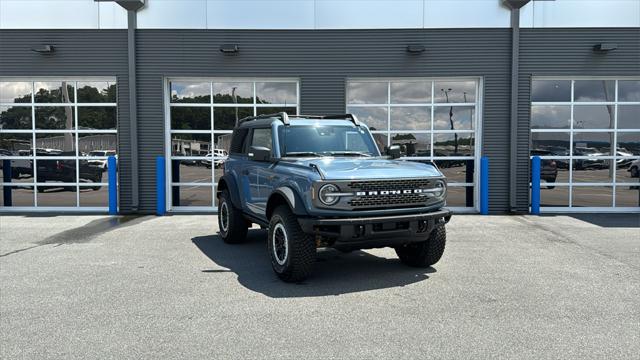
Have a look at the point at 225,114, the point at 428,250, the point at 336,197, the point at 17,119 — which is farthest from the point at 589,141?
the point at 17,119

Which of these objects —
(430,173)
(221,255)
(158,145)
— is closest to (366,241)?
(430,173)

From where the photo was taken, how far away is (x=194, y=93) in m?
12.5

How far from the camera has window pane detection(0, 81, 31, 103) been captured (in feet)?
40.9

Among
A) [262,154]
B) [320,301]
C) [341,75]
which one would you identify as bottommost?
[320,301]

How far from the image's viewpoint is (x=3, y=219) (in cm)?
1127

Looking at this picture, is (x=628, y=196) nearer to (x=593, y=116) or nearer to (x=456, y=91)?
(x=593, y=116)

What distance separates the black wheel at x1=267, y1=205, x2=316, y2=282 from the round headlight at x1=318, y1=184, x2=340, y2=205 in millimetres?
479

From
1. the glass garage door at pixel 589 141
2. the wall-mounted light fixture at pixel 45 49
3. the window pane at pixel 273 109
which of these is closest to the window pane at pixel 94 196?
the wall-mounted light fixture at pixel 45 49

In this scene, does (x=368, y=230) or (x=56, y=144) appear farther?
(x=56, y=144)

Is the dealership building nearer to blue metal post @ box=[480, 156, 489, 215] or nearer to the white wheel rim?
blue metal post @ box=[480, 156, 489, 215]

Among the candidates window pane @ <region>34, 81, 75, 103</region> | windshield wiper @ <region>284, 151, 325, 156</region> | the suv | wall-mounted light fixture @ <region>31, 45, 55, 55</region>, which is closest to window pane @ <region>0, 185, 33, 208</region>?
window pane @ <region>34, 81, 75, 103</region>

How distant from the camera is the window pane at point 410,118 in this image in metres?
12.4

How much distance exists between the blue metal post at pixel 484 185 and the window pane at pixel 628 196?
3455 millimetres

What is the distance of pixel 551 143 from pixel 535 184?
1423 millimetres
